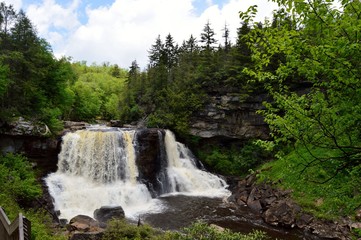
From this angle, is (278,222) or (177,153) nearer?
(278,222)

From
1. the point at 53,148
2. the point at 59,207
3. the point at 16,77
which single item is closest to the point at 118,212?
the point at 59,207

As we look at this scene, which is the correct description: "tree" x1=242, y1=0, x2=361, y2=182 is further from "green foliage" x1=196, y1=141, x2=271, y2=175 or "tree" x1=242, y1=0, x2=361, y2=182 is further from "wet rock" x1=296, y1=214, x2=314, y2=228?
"green foliage" x1=196, y1=141, x2=271, y2=175

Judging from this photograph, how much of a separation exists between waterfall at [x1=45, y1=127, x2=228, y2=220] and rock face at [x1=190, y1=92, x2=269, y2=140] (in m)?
3.98

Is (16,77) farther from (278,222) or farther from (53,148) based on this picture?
(278,222)

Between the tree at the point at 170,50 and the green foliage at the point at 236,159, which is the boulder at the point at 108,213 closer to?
the green foliage at the point at 236,159

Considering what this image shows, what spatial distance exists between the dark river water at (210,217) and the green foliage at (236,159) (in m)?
6.50

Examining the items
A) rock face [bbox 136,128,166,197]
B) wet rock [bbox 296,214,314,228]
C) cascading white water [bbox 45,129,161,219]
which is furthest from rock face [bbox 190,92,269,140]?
wet rock [bbox 296,214,314,228]

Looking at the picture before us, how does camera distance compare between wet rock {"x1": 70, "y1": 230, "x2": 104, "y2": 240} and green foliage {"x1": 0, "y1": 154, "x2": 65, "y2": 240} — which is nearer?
wet rock {"x1": 70, "y1": 230, "x2": 104, "y2": 240}

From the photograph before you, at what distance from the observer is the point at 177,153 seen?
2586cm

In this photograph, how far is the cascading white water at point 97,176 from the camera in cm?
1805

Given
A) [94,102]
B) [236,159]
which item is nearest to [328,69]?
[236,159]

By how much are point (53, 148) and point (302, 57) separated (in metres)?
20.9

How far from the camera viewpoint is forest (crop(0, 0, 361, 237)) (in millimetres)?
3713

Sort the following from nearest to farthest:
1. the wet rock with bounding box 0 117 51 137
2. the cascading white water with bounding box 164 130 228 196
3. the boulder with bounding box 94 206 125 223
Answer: the boulder with bounding box 94 206 125 223 → the wet rock with bounding box 0 117 51 137 → the cascading white water with bounding box 164 130 228 196
